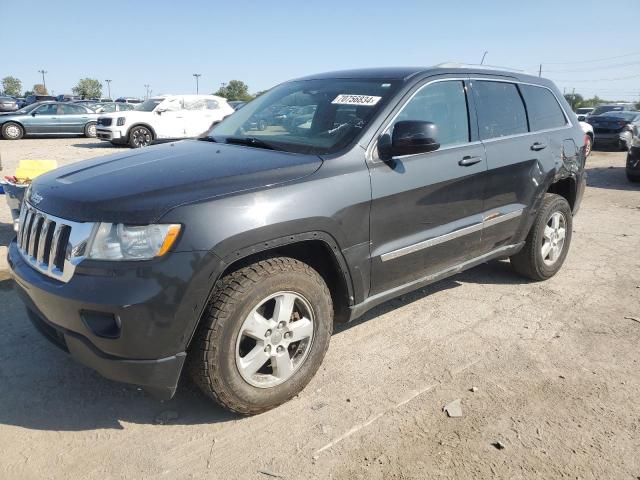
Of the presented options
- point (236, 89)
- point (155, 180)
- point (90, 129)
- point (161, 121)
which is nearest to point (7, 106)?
point (90, 129)

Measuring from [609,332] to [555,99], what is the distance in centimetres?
226

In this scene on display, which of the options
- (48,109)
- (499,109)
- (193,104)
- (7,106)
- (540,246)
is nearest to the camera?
(499,109)

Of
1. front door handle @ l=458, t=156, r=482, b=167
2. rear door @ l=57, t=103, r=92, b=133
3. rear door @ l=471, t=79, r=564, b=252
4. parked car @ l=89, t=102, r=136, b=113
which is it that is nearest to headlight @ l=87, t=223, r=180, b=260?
front door handle @ l=458, t=156, r=482, b=167

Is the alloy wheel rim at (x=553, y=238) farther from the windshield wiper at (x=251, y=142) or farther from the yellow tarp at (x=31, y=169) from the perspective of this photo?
the yellow tarp at (x=31, y=169)

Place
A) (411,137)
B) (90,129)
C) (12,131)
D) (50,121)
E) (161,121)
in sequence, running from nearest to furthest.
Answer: (411,137) < (161,121) < (12,131) < (50,121) < (90,129)

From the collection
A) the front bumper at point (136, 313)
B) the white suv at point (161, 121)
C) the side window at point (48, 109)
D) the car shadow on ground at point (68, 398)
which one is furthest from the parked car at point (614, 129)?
the side window at point (48, 109)

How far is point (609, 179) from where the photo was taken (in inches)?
445

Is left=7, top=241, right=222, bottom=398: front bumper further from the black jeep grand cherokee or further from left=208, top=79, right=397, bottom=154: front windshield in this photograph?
left=208, top=79, right=397, bottom=154: front windshield

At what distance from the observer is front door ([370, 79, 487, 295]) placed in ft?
10.3

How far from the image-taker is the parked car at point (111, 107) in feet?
62.1

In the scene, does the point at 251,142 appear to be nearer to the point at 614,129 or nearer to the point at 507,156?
the point at 507,156

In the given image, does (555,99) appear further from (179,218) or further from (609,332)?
(179,218)

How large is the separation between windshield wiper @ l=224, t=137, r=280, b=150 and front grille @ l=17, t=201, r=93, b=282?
4.09 feet

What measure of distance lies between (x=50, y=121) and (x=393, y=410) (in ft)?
66.5
